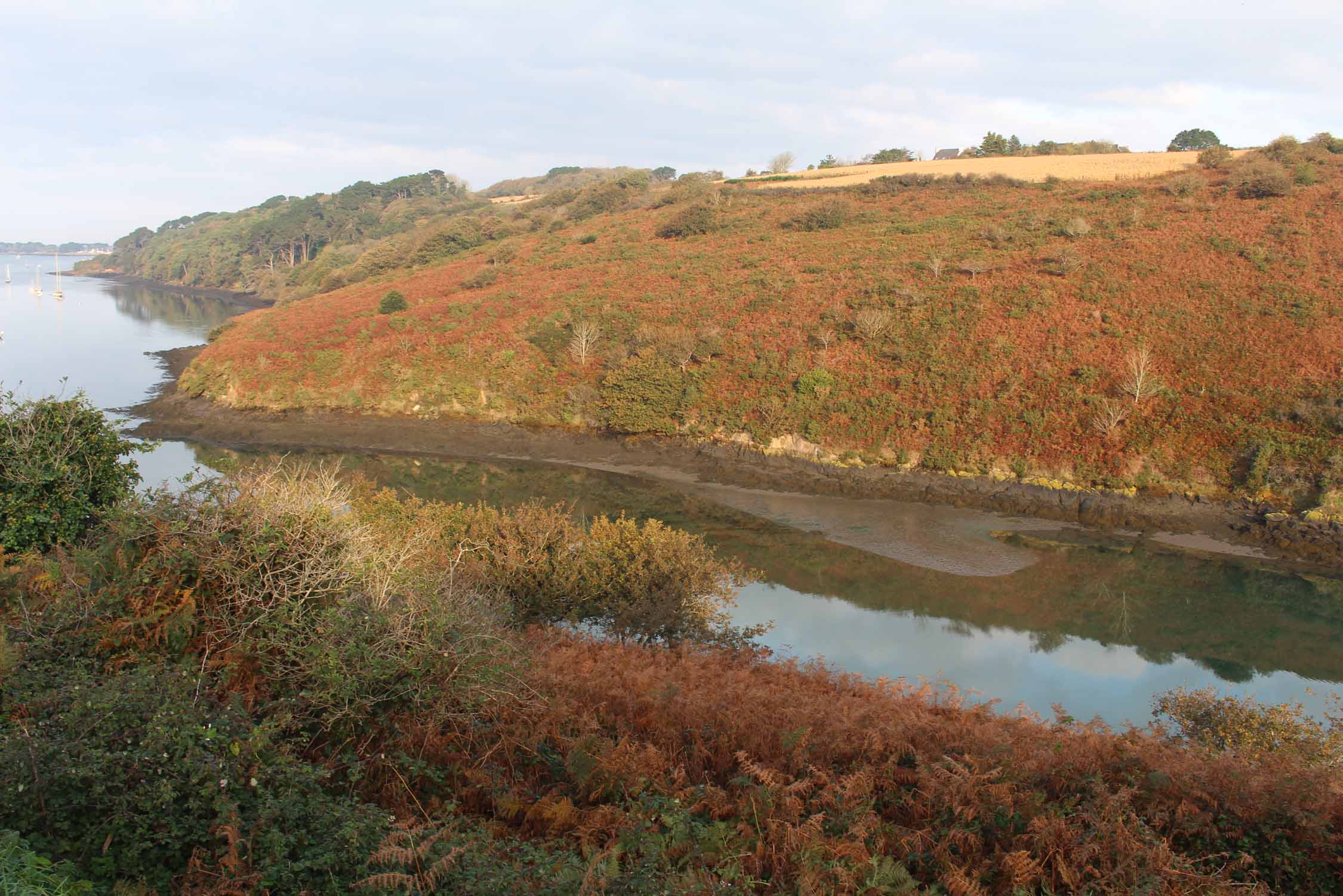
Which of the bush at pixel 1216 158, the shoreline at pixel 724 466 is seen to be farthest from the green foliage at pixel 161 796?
the bush at pixel 1216 158

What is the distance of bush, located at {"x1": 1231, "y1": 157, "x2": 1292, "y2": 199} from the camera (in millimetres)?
39156

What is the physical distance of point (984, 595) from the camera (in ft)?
58.6

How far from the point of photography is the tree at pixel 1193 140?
66.5 metres

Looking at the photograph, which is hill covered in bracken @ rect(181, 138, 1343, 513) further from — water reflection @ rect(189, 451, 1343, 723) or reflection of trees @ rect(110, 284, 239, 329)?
reflection of trees @ rect(110, 284, 239, 329)

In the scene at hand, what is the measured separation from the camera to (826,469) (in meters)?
26.2

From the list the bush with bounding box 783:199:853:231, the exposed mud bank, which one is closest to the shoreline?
the bush with bounding box 783:199:853:231

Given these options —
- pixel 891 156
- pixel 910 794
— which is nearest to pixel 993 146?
pixel 891 156

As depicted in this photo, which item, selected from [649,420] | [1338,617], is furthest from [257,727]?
[649,420]

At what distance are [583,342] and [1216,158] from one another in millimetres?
40156

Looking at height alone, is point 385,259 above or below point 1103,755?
above

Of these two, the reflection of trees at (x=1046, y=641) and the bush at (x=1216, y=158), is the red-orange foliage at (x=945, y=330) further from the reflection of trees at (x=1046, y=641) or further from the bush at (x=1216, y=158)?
the reflection of trees at (x=1046, y=641)

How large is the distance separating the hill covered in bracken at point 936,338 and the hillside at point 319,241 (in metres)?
15.4

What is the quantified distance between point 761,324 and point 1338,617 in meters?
22.1

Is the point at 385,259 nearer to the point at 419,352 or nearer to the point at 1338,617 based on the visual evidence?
the point at 419,352
